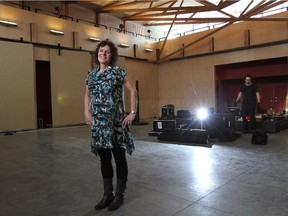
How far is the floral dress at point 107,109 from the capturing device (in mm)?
1788

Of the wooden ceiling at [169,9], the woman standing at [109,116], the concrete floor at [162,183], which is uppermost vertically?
the wooden ceiling at [169,9]

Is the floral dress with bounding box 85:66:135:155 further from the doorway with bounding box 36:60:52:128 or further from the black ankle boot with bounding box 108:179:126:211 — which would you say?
the doorway with bounding box 36:60:52:128

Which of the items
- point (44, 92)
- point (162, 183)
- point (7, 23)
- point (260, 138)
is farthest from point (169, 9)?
point (162, 183)

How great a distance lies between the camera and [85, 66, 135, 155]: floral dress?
70.4 inches

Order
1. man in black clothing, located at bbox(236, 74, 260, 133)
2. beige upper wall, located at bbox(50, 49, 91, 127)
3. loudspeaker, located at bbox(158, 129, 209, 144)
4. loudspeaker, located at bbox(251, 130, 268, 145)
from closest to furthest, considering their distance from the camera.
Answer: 1. loudspeaker, located at bbox(251, 130, 268, 145)
2. loudspeaker, located at bbox(158, 129, 209, 144)
3. man in black clothing, located at bbox(236, 74, 260, 133)
4. beige upper wall, located at bbox(50, 49, 91, 127)

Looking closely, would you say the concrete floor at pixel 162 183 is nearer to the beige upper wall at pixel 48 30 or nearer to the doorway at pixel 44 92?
the doorway at pixel 44 92

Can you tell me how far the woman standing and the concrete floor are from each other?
26cm

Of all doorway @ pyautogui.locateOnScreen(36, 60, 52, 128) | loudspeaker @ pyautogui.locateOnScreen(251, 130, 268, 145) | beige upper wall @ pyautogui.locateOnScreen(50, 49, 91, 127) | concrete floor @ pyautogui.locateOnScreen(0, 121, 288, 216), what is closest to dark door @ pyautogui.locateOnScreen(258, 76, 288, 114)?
loudspeaker @ pyautogui.locateOnScreen(251, 130, 268, 145)

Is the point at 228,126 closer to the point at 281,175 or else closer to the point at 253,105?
the point at 253,105

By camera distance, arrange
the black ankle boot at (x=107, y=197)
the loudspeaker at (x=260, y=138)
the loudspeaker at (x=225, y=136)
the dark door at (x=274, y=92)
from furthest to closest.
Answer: the dark door at (x=274, y=92)
the loudspeaker at (x=225, y=136)
the loudspeaker at (x=260, y=138)
the black ankle boot at (x=107, y=197)

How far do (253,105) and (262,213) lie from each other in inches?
176

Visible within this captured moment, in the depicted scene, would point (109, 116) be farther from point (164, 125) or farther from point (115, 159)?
point (164, 125)

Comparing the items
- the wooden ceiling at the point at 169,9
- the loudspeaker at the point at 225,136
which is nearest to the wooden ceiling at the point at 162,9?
the wooden ceiling at the point at 169,9

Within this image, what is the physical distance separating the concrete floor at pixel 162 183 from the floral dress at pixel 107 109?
55 centimetres
